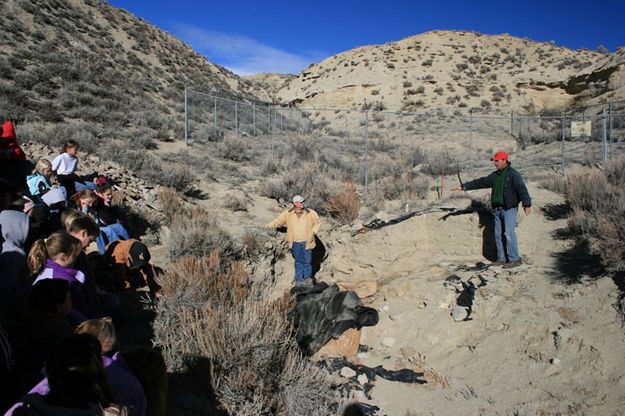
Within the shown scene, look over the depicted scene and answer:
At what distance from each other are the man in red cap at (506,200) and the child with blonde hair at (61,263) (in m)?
5.46

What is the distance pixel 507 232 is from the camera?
6.36 meters

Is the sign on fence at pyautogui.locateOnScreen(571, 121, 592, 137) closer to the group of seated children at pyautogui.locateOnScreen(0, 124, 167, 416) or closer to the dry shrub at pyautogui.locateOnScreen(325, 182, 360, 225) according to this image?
the dry shrub at pyautogui.locateOnScreen(325, 182, 360, 225)

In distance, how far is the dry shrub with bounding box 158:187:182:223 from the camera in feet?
28.1

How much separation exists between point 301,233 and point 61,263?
4.38 m

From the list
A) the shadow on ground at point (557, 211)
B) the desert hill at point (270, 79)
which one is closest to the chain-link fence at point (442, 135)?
the shadow on ground at point (557, 211)

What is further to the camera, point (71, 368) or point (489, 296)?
point (489, 296)

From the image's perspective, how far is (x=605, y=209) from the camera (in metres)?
6.25

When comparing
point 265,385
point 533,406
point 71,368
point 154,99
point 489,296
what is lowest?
point 533,406

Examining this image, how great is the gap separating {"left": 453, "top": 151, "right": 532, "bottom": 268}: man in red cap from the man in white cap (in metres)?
2.76

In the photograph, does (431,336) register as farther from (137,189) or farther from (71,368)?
(137,189)

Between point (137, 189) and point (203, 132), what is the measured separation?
691 cm

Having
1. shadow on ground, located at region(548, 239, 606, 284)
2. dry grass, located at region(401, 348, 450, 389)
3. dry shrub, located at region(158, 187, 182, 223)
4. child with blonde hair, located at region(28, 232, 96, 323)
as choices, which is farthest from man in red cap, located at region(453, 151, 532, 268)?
dry shrub, located at region(158, 187, 182, 223)

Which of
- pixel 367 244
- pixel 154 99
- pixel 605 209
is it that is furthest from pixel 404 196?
pixel 154 99

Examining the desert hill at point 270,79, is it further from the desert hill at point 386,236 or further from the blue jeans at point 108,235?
the blue jeans at point 108,235
